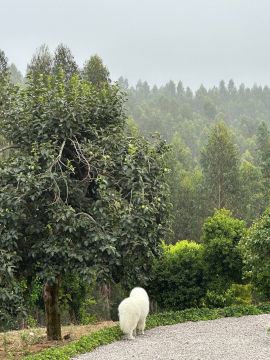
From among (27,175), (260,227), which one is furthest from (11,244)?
(260,227)

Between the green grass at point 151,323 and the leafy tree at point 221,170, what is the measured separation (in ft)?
77.3

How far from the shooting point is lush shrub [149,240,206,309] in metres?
19.2

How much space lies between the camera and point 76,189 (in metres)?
13.3

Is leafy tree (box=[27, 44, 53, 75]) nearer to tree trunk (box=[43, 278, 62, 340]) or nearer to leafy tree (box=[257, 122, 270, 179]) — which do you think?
tree trunk (box=[43, 278, 62, 340])

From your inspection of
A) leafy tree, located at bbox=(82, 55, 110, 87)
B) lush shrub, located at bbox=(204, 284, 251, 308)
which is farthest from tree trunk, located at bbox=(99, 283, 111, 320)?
leafy tree, located at bbox=(82, 55, 110, 87)

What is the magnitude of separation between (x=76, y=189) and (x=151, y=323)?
465 cm

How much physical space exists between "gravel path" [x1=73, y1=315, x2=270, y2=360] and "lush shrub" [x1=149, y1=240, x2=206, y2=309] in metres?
4.16

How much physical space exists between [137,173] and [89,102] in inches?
90.4

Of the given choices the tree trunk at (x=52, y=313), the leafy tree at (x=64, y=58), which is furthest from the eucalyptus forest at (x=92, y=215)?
the leafy tree at (x=64, y=58)

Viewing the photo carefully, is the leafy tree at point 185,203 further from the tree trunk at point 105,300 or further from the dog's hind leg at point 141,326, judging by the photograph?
the dog's hind leg at point 141,326

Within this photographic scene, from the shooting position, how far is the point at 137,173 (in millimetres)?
13195

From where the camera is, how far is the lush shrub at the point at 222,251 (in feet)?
59.7

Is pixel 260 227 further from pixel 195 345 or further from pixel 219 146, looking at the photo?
pixel 219 146

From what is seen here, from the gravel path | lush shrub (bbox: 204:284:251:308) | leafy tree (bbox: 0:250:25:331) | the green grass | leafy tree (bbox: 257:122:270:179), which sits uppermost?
leafy tree (bbox: 257:122:270:179)
